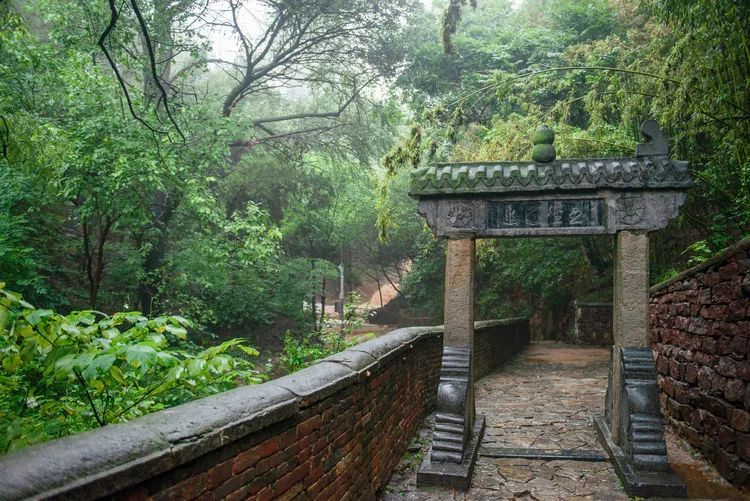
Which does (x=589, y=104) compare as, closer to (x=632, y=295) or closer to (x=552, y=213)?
(x=552, y=213)

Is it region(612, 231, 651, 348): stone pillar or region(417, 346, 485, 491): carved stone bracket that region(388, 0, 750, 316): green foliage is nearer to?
region(612, 231, 651, 348): stone pillar

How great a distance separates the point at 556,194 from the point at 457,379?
2.22 meters

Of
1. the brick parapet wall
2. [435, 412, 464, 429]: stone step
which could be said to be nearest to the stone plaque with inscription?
the brick parapet wall

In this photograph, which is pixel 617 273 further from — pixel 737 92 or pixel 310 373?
pixel 310 373

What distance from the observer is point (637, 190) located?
5676mm

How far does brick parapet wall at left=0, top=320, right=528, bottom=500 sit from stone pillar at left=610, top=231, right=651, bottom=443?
7.97ft

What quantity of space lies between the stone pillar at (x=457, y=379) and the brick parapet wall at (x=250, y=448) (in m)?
0.56

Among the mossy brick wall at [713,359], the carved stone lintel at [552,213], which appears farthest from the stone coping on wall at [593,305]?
the carved stone lintel at [552,213]

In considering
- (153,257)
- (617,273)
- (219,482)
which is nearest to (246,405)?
(219,482)

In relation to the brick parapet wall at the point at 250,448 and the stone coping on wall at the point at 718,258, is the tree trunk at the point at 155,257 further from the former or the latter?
the stone coping on wall at the point at 718,258

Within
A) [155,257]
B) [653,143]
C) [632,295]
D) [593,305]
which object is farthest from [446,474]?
[593,305]

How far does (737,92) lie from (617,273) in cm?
255

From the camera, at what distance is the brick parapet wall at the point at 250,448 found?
153 cm

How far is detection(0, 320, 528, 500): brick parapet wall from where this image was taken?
153cm
